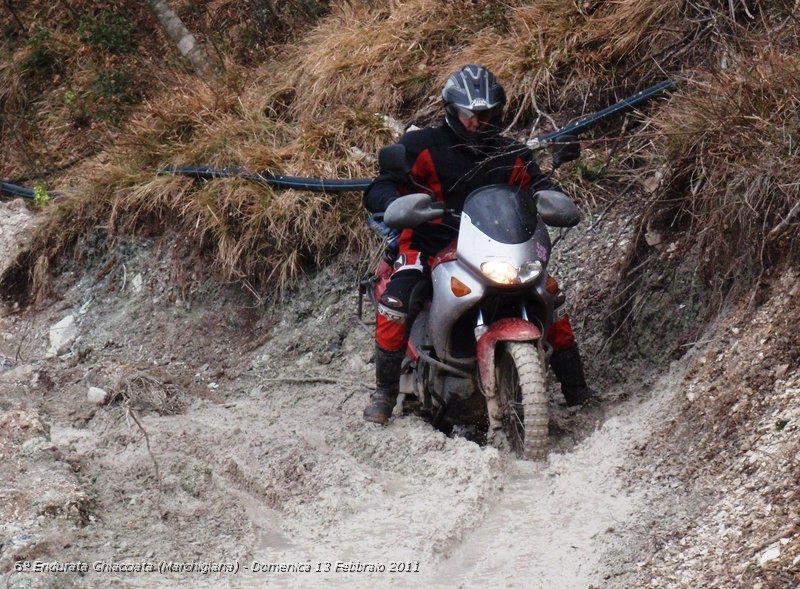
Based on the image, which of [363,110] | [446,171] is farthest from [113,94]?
[446,171]

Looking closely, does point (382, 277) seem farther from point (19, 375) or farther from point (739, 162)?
point (19, 375)

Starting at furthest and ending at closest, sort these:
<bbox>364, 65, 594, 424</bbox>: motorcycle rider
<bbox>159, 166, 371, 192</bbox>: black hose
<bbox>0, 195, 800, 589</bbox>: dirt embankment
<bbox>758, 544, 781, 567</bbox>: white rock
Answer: <bbox>159, 166, 371, 192</bbox>: black hose
<bbox>364, 65, 594, 424</bbox>: motorcycle rider
<bbox>0, 195, 800, 589</bbox>: dirt embankment
<bbox>758, 544, 781, 567</bbox>: white rock

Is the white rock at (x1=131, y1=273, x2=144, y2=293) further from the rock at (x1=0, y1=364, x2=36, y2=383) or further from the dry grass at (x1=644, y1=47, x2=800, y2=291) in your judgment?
the dry grass at (x1=644, y1=47, x2=800, y2=291)

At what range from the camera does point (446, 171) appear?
609 centimetres

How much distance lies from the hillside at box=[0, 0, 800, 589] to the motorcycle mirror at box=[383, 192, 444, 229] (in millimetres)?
1066

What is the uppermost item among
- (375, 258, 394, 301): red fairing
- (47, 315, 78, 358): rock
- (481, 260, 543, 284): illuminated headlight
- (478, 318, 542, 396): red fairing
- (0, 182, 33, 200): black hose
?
(481, 260, 543, 284): illuminated headlight

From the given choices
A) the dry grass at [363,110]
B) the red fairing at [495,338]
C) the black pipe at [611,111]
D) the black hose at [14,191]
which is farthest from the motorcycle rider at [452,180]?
the black hose at [14,191]

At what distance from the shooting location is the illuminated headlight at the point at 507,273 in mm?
5461

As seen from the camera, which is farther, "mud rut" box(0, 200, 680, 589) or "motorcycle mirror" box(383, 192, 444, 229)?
"motorcycle mirror" box(383, 192, 444, 229)

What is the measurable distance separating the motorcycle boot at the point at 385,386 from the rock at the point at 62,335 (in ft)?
12.3

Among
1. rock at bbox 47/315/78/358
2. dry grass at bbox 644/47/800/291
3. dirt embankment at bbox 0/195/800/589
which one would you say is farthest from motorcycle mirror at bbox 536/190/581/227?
rock at bbox 47/315/78/358

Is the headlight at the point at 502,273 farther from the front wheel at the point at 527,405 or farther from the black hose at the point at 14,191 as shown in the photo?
the black hose at the point at 14,191

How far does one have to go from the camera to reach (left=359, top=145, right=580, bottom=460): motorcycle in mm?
5465

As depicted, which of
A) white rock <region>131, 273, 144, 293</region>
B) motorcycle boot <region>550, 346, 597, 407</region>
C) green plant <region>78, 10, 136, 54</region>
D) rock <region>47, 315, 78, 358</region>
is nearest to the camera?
motorcycle boot <region>550, 346, 597, 407</region>
